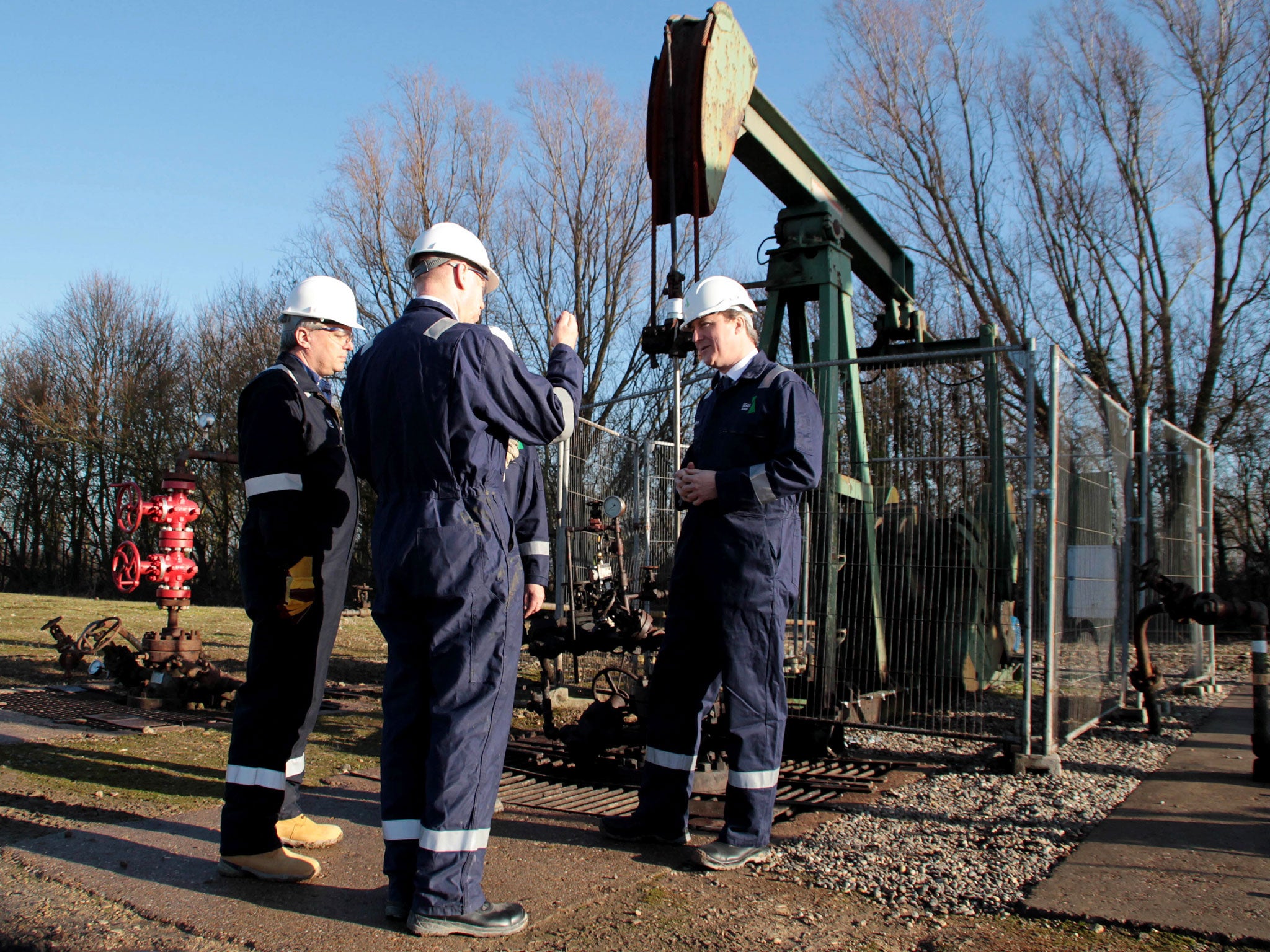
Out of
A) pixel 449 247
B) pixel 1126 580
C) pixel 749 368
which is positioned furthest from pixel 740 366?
pixel 1126 580

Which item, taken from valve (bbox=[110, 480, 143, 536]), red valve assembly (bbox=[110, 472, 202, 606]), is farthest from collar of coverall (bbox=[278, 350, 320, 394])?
valve (bbox=[110, 480, 143, 536])

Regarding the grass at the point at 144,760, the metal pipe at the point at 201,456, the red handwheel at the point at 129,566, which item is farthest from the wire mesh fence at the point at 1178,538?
the red handwheel at the point at 129,566

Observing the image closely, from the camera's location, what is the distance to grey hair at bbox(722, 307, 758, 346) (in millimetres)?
3732

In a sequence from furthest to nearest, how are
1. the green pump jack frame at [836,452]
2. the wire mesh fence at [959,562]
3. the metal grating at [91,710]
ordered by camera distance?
the metal grating at [91,710] → the green pump jack frame at [836,452] → the wire mesh fence at [959,562]

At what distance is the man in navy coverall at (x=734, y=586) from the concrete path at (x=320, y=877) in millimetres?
274

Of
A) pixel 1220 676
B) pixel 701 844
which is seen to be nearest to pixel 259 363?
pixel 1220 676

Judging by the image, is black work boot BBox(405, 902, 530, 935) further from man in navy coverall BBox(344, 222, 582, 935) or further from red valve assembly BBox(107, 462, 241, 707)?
red valve assembly BBox(107, 462, 241, 707)

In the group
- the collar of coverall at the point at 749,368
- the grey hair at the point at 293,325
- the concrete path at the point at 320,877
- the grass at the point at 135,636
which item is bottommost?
the concrete path at the point at 320,877

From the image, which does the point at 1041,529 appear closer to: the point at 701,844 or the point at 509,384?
the point at 701,844

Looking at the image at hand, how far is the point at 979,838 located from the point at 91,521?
3443 centimetres

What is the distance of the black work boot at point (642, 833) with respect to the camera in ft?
11.4

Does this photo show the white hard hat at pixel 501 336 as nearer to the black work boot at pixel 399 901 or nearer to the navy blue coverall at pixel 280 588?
the navy blue coverall at pixel 280 588

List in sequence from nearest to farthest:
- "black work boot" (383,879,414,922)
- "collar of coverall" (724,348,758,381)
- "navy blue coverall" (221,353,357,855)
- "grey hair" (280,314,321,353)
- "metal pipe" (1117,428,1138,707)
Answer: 1. "black work boot" (383,879,414,922)
2. "navy blue coverall" (221,353,357,855)
3. "grey hair" (280,314,321,353)
4. "collar of coverall" (724,348,758,381)
5. "metal pipe" (1117,428,1138,707)

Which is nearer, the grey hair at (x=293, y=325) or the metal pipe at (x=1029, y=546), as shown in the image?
the grey hair at (x=293, y=325)
